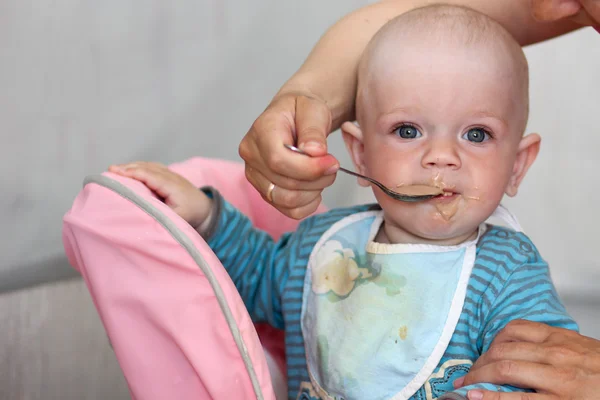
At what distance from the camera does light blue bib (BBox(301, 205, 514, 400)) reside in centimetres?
85

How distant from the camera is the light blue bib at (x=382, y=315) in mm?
850

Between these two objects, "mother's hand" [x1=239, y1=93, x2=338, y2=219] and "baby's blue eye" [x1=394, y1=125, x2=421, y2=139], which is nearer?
"mother's hand" [x1=239, y1=93, x2=338, y2=219]

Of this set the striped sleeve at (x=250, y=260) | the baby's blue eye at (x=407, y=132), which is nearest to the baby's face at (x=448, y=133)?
the baby's blue eye at (x=407, y=132)

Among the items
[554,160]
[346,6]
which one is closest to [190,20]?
[346,6]

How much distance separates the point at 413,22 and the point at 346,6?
75 cm

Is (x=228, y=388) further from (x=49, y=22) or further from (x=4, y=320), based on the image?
(x=49, y=22)

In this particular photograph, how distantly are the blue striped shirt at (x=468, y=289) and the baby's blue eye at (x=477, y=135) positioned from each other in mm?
125

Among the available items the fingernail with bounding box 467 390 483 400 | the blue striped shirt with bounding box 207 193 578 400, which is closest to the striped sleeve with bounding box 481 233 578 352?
the blue striped shirt with bounding box 207 193 578 400

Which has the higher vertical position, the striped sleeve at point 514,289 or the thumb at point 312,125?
the striped sleeve at point 514,289

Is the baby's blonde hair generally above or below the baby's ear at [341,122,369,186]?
above

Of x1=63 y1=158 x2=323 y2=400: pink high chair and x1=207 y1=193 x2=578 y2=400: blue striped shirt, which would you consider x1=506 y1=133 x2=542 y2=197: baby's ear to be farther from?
x1=63 y1=158 x2=323 y2=400: pink high chair

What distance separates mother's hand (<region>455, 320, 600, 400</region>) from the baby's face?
0.54 feet

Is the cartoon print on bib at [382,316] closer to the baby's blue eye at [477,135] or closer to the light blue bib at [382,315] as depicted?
the light blue bib at [382,315]

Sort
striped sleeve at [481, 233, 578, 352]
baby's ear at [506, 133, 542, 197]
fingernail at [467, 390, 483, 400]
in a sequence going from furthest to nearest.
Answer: baby's ear at [506, 133, 542, 197] → striped sleeve at [481, 233, 578, 352] → fingernail at [467, 390, 483, 400]
